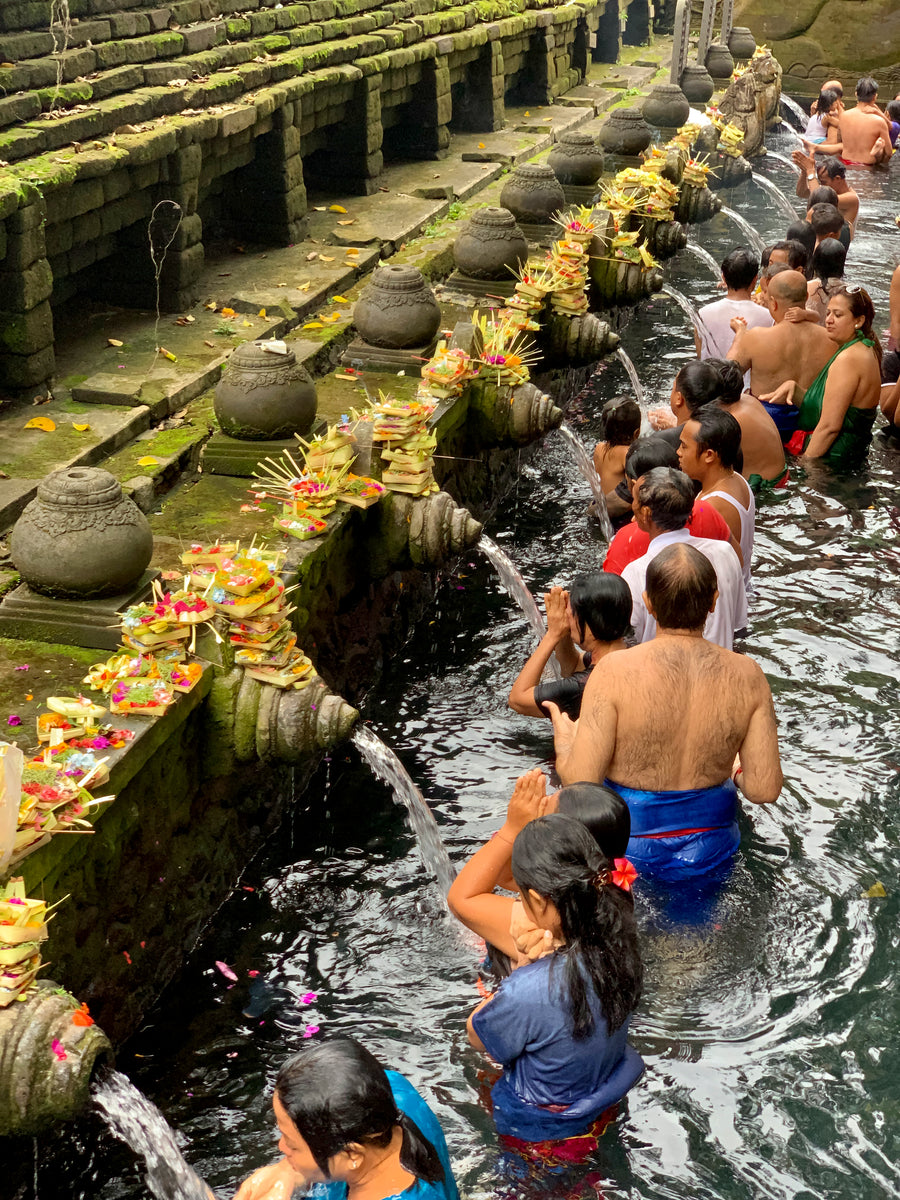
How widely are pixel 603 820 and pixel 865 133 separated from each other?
1727 cm

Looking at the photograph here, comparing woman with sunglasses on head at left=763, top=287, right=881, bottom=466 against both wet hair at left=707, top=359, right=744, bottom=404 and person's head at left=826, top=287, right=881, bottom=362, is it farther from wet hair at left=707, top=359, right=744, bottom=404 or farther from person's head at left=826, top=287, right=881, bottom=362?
wet hair at left=707, top=359, right=744, bottom=404

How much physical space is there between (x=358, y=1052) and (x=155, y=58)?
8.48 m

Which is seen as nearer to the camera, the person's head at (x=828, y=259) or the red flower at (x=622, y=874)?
the red flower at (x=622, y=874)

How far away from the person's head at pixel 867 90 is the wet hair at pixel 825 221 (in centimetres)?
748

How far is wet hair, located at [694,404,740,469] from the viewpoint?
5922mm

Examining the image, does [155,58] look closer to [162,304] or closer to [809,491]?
[162,304]

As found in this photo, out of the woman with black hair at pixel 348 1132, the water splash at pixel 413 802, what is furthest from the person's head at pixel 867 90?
the woman with black hair at pixel 348 1132

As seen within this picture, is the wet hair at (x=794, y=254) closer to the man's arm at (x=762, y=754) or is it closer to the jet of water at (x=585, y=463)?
the jet of water at (x=585, y=463)

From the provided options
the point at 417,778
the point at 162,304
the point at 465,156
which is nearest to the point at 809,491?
the point at 417,778

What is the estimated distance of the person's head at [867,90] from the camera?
57.5ft

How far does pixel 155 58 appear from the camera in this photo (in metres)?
9.39

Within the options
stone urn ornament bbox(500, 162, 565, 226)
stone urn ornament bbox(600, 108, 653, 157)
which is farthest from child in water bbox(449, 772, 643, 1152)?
stone urn ornament bbox(600, 108, 653, 157)

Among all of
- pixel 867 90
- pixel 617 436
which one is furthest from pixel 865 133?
pixel 617 436

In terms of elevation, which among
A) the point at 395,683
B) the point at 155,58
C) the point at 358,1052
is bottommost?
the point at 395,683
